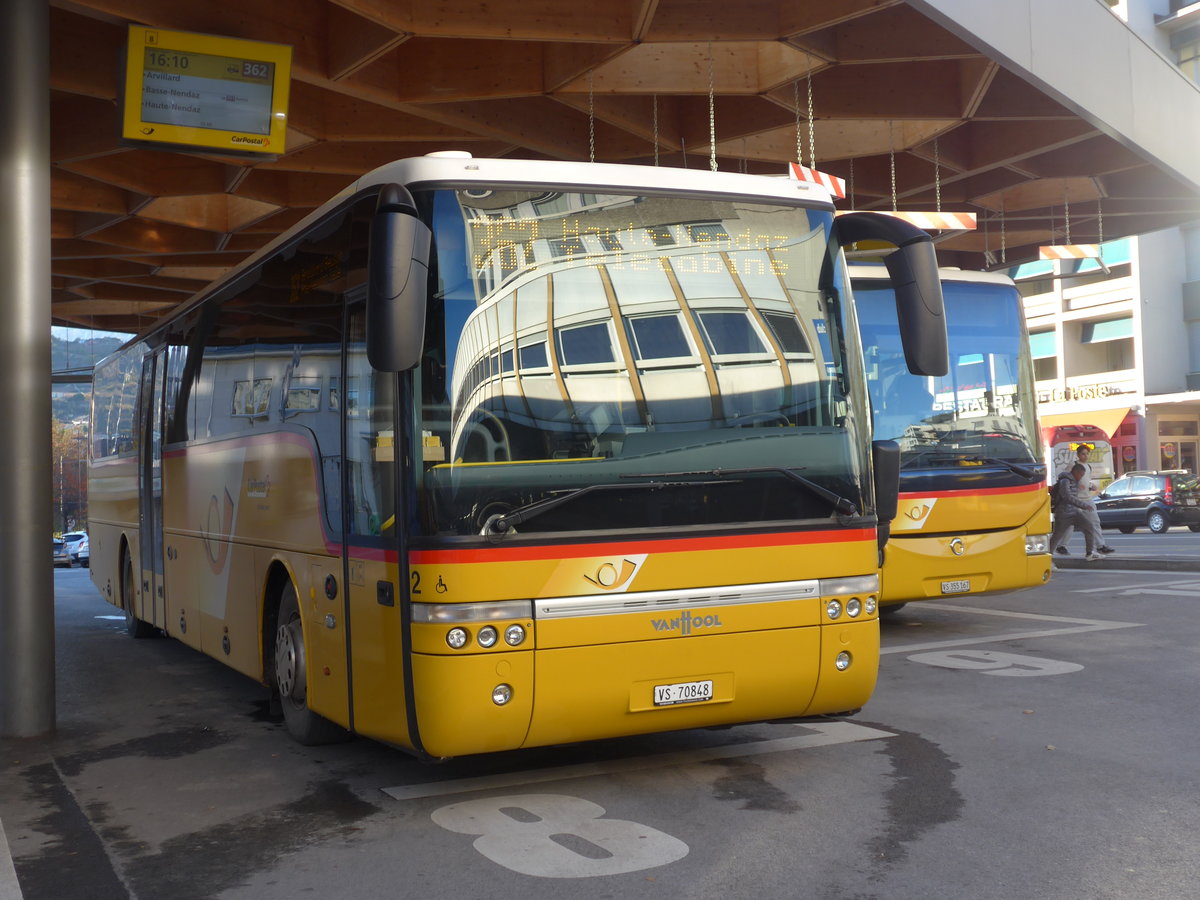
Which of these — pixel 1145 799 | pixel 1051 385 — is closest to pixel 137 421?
pixel 1145 799

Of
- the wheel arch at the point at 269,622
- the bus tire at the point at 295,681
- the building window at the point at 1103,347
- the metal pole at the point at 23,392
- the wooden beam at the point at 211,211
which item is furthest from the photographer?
the building window at the point at 1103,347

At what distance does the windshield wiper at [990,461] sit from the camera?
11523 millimetres

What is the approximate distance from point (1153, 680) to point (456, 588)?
225 inches

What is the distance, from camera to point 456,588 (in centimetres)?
564

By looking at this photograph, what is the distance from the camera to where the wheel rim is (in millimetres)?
7531

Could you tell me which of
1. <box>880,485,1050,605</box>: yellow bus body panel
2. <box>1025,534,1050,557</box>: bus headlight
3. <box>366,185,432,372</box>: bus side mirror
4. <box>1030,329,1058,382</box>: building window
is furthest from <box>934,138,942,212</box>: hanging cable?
<box>1030,329,1058,382</box>: building window

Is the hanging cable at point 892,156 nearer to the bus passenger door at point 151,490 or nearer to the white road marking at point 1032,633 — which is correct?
the white road marking at point 1032,633

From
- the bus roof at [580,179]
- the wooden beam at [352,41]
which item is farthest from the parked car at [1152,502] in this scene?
the bus roof at [580,179]

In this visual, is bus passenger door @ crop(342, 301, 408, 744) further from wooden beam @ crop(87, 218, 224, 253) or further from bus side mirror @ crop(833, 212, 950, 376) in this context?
wooden beam @ crop(87, 218, 224, 253)

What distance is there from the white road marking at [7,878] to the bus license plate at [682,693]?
2847 mm

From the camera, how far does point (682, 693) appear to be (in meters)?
6.07

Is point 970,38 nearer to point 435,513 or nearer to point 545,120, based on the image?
point 545,120

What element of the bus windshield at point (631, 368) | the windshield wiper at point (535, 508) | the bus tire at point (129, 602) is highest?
the bus windshield at point (631, 368)

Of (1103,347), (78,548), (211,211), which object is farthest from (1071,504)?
(78,548)
